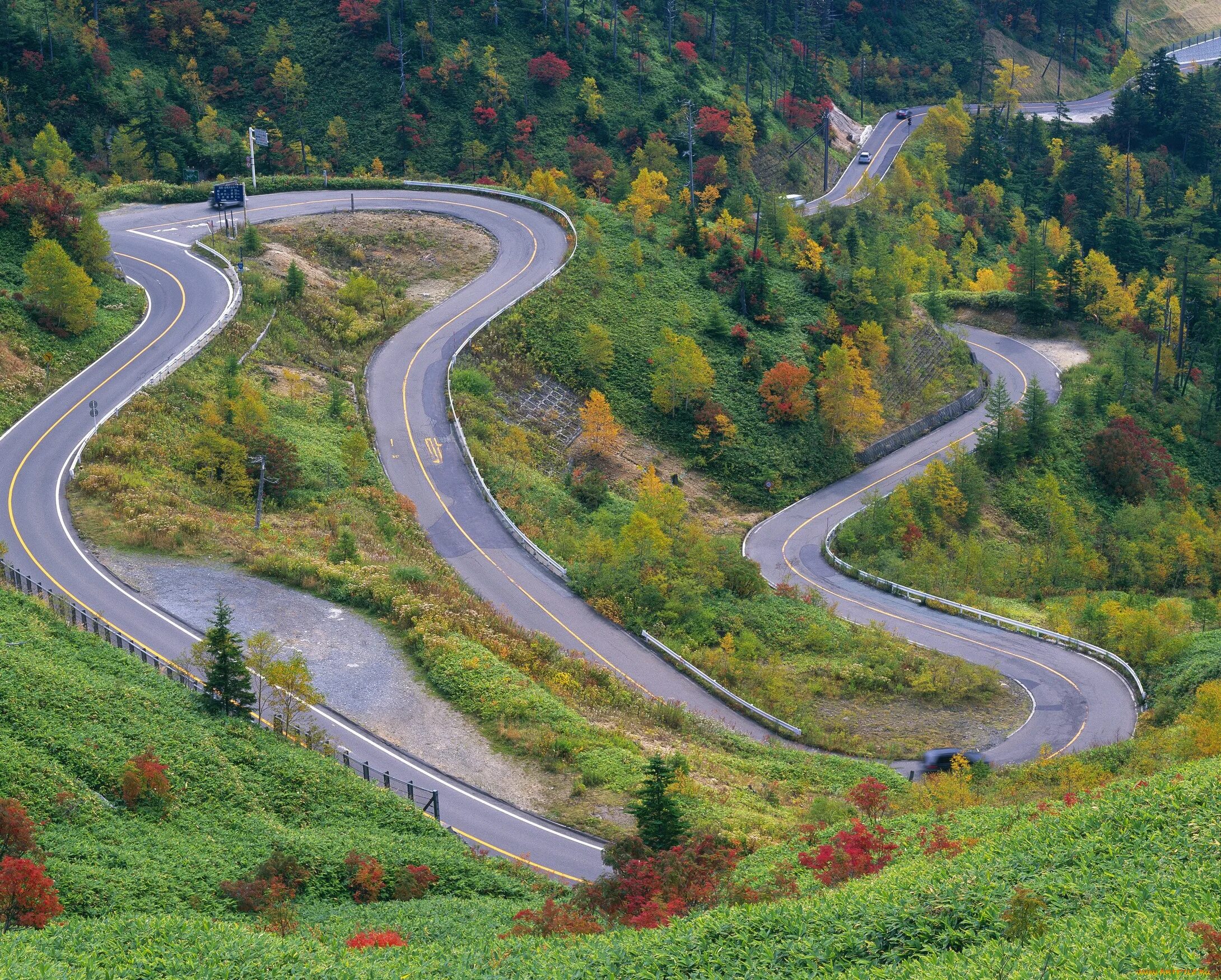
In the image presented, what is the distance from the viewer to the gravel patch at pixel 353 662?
119ft

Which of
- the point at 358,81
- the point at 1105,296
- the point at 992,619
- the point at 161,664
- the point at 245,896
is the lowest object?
the point at 992,619

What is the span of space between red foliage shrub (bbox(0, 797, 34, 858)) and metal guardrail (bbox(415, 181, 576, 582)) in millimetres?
28068

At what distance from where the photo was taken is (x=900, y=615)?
185ft

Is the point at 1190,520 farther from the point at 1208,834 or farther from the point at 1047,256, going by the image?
the point at 1208,834

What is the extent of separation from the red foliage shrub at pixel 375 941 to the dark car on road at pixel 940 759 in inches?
902

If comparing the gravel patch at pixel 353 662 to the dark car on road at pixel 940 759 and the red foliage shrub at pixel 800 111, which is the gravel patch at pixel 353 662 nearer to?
the dark car on road at pixel 940 759

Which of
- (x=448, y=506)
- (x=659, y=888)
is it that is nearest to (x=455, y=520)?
(x=448, y=506)

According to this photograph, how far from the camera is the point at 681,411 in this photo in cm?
7169

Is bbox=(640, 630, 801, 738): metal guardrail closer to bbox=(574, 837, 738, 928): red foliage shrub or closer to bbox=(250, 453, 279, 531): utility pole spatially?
bbox=(574, 837, 738, 928): red foliage shrub

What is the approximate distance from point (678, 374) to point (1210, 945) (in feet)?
175

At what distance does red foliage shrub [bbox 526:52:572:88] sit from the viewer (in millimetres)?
112188

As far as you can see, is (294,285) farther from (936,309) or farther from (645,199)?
(936,309)

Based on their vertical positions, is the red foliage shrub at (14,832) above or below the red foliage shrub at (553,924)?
above

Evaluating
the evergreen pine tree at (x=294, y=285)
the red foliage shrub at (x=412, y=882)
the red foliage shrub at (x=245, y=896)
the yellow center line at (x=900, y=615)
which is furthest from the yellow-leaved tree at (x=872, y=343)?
the red foliage shrub at (x=245, y=896)
